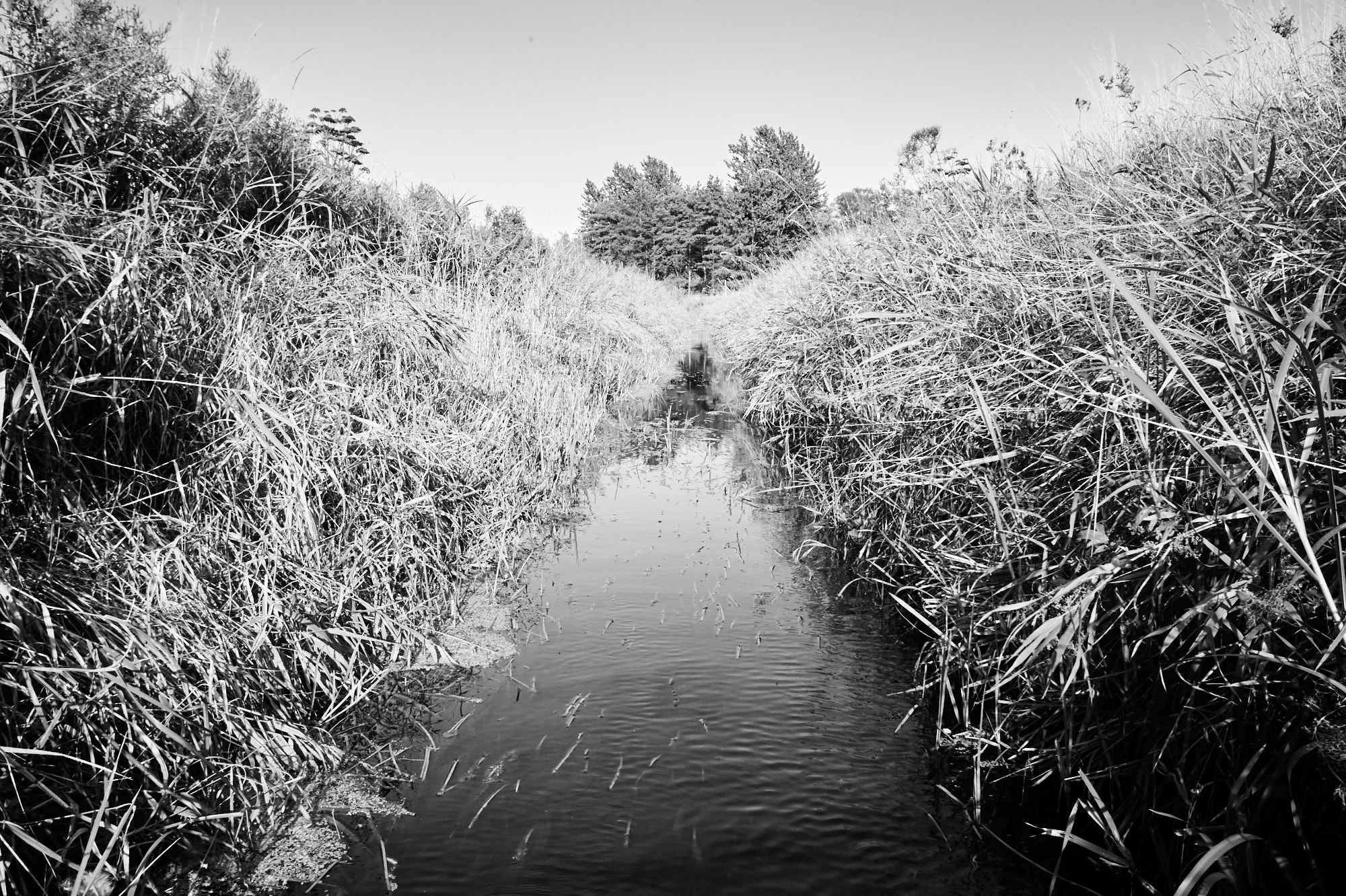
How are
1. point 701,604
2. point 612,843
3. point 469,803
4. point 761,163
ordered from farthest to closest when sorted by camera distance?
1. point 761,163
2. point 701,604
3. point 469,803
4. point 612,843

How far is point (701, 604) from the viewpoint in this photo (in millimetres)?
5617

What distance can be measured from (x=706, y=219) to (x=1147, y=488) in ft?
151

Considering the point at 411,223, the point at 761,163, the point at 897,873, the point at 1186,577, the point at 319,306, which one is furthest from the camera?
the point at 761,163

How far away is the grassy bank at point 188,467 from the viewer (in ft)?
8.37

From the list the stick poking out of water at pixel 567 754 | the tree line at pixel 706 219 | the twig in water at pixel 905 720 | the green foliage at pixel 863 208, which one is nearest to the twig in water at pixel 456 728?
the stick poking out of water at pixel 567 754

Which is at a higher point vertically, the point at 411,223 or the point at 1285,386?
the point at 411,223

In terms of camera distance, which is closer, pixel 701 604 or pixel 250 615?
pixel 250 615

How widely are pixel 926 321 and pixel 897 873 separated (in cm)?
326

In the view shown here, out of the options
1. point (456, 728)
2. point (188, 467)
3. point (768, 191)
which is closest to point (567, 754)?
point (456, 728)

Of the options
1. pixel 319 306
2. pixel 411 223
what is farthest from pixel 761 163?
pixel 319 306

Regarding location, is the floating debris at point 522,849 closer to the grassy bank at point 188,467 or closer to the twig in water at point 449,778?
the twig in water at point 449,778

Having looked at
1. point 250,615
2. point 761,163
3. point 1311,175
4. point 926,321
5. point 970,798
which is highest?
point 761,163

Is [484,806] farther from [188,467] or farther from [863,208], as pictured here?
[863,208]

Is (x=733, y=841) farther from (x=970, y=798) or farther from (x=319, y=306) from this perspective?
(x=319, y=306)
